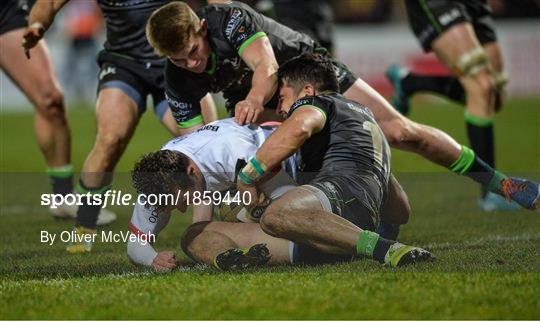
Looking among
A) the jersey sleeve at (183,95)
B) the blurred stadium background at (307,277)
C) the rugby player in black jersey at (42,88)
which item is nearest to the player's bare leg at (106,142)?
the blurred stadium background at (307,277)

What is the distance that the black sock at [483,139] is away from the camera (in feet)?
29.5

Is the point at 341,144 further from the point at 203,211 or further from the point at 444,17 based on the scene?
the point at 444,17

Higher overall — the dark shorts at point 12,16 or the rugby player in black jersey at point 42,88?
the dark shorts at point 12,16

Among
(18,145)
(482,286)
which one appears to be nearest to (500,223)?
(482,286)

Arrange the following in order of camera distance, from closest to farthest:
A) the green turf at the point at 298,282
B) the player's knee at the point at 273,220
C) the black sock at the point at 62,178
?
1. the green turf at the point at 298,282
2. the player's knee at the point at 273,220
3. the black sock at the point at 62,178

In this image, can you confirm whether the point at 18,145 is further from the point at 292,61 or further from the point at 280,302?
the point at 280,302

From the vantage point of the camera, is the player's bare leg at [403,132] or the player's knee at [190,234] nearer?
the player's knee at [190,234]

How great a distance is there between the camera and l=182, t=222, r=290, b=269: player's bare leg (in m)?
5.92

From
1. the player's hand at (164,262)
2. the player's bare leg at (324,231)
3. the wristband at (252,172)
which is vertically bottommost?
the player's hand at (164,262)

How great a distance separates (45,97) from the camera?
8.79 meters

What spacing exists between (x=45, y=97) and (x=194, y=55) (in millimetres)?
2733

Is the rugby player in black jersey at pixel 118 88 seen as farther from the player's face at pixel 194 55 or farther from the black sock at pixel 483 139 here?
the black sock at pixel 483 139

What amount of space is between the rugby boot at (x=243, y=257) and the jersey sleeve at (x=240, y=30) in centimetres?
127

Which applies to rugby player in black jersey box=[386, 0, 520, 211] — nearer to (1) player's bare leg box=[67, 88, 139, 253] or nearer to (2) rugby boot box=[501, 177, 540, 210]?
(2) rugby boot box=[501, 177, 540, 210]
